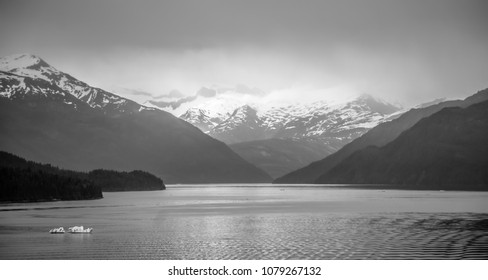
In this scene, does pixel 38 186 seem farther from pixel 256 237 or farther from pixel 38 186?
pixel 256 237

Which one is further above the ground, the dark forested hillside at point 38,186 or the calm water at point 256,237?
the dark forested hillside at point 38,186

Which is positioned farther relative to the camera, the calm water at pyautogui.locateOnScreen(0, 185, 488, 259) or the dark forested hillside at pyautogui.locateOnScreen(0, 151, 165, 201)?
the dark forested hillside at pyautogui.locateOnScreen(0, 151, 165, 201)

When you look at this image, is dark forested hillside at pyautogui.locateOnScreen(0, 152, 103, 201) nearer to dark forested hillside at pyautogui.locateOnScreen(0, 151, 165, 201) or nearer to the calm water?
dark forested hillside at pyautogui.locateOnScreen(0, 151, 165, 201)

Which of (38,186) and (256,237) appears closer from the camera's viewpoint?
(256,237)

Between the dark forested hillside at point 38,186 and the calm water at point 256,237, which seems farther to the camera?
the dark forested hillside at point 38,186

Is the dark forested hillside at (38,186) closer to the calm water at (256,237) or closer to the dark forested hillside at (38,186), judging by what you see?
the dark forested hillside at (38,186)

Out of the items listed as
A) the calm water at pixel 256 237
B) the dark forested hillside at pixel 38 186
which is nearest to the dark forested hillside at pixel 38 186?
the dark forested hillside at pixel 38 186

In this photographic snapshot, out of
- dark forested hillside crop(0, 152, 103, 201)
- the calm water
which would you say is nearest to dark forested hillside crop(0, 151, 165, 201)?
dark forested hillside crop(0, 152, 103, 201)

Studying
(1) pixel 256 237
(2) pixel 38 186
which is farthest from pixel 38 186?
(1) pixel 256 237

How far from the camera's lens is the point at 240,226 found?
83.9 m

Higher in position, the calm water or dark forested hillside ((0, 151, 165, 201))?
dark forested hillside ((0, 151, 165, 201))
